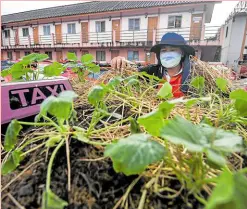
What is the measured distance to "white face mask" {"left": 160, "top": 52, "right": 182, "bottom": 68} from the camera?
3.03 feet

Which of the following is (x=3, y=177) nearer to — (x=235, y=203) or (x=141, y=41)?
(x=235, y=203)

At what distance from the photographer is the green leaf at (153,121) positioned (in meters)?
0.18

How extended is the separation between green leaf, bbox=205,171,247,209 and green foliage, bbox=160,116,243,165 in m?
0.02

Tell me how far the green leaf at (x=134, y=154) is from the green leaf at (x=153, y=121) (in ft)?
0.08

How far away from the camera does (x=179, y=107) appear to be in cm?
34

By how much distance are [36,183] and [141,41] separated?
7624 mm

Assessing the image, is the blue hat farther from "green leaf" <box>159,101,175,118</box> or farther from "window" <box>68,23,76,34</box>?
"window" <box>68,23,76,34</box>

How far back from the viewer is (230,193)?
0.34 feet

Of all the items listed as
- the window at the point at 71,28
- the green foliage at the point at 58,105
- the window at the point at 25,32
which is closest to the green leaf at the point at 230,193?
the green foliage at the point at 58,105

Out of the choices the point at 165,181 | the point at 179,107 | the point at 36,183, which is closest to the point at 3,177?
the point at 36,183

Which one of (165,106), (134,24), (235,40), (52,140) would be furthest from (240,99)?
(235,40)

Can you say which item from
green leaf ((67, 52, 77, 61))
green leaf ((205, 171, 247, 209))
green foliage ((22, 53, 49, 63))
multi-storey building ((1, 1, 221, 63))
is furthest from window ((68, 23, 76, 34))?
green leaf ((205, 171, 247, 209))

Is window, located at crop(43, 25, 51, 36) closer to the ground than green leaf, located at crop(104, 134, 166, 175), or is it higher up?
higher up

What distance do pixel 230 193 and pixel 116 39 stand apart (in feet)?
26.5
